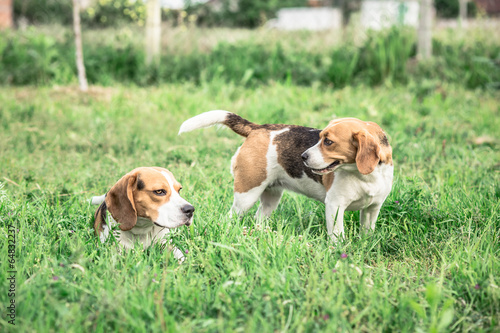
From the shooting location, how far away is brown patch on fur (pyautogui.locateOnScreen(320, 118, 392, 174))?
136 inches

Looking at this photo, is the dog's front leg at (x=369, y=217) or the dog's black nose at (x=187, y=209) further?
the dog's front leg at (x=369, y=217)

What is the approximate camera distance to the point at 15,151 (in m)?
5.93

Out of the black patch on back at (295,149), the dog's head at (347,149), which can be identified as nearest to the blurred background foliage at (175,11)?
the black patch on back at (295,149)

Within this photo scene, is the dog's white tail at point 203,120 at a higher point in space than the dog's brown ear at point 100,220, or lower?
higher

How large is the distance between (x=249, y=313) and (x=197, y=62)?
8599mm

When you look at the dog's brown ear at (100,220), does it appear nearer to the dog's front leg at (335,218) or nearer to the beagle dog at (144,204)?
the beagle dog at (144,204)

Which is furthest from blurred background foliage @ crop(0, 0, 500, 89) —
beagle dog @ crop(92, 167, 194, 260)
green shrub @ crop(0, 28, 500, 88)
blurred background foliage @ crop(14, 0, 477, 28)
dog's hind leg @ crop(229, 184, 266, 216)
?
beagle dog @ crop(92, 167, 194, 260)

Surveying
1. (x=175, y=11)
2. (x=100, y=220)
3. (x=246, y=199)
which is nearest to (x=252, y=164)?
(x=246, y=199)

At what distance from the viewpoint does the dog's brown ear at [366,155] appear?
136 inches

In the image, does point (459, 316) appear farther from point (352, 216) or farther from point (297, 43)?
point (297, 43)

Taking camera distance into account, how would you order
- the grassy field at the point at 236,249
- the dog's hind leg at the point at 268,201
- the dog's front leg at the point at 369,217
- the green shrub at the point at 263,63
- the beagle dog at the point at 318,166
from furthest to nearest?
the green shrub at the point at 263,63, the dog's hind leg at the point at 268,201, the dog's front leg at the point at 369,217, the beagle dog at the point at 318,166, the grassy field at the point at 236,249

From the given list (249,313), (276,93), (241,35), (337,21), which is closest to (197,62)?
(241,35)

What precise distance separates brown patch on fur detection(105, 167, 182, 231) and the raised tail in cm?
77

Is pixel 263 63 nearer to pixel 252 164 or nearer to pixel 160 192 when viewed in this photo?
pixel 252 164
